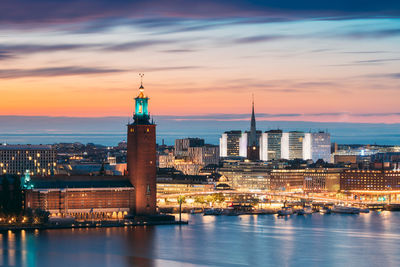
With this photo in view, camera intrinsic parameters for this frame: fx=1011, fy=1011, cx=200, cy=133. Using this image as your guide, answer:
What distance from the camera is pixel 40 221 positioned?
56.7 metres

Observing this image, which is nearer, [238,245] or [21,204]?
[238,245]

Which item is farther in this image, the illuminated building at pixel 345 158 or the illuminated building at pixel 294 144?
the illuminated building at pixel 294 144

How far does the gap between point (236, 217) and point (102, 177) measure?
12.3 metres

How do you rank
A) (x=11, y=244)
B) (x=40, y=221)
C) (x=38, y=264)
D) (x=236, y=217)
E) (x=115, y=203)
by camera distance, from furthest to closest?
(x=236, y=217) → (x=115, y=203) → (x=40, y=221) → (x=11, y=244) → (x=38, y=264)

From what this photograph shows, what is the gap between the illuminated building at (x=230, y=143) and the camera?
136125mm

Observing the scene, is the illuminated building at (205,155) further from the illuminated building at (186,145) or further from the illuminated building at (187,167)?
the illuminated building at (187,167)

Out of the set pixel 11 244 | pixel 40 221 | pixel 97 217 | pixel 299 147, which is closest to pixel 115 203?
pixel 97 217

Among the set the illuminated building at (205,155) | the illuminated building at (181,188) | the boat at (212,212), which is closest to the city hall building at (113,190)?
the boat at (212,212)

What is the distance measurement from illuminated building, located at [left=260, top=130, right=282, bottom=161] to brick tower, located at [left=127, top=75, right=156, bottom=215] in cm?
7035

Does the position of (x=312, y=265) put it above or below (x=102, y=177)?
below

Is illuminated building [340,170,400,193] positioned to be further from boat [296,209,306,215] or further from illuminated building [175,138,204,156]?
illuminated building [175,138,204,156]

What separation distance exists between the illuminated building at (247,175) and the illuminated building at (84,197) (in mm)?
39582

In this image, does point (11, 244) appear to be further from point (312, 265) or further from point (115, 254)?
point (312, 265)

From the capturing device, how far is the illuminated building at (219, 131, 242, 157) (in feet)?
447
